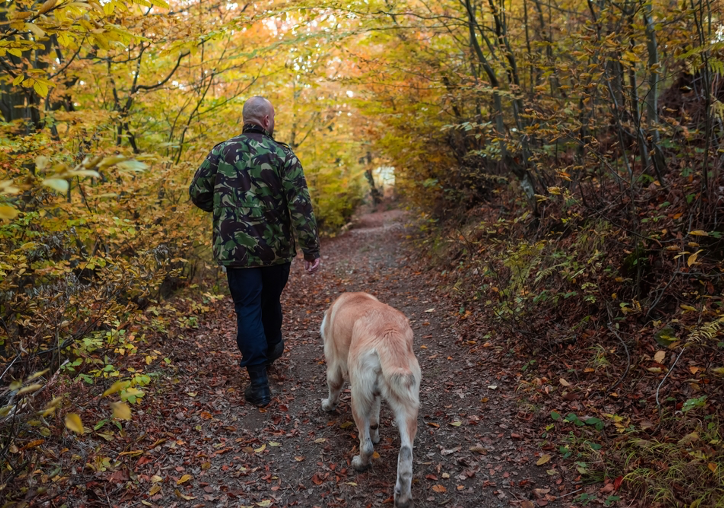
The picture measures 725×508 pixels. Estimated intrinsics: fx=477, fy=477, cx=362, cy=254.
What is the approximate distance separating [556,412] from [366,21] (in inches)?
218

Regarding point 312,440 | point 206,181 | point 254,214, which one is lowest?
point 312,440

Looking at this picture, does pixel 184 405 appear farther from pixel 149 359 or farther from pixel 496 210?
pixel 496 210

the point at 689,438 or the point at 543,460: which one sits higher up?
the point at 689,438

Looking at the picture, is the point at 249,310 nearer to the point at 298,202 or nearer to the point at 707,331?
the point at 298,202

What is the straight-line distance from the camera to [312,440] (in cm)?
387

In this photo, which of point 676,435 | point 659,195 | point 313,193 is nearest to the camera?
point 676,435

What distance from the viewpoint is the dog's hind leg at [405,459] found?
2.87 metres

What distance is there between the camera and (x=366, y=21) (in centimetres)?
664

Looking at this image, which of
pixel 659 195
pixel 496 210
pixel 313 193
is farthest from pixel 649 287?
pixel 313 193

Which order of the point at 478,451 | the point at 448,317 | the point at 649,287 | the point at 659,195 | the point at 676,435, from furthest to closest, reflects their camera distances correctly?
the point at 448,317, the point at 659,195, the point at 649,287, the point at 478,451, the point at 676,435

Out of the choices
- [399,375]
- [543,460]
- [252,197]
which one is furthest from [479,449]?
[252,197]

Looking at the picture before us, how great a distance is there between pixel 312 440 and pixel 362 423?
0.84 meters

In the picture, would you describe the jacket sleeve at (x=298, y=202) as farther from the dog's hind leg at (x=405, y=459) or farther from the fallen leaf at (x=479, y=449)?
the fallen leaf at (x=479, y=449)

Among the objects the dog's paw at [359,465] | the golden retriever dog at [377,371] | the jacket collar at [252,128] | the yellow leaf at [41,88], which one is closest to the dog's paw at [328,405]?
the golden retriever dog at [377,371]
